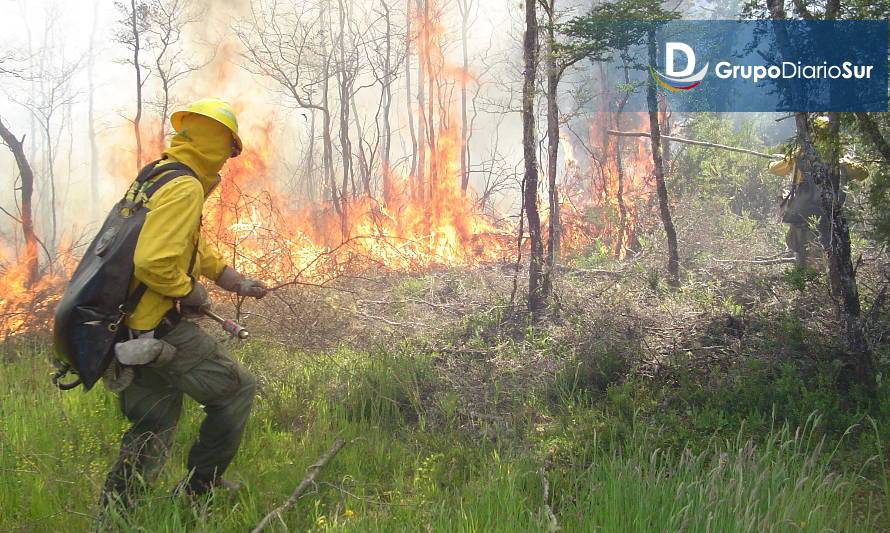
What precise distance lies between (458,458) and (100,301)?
2236mm

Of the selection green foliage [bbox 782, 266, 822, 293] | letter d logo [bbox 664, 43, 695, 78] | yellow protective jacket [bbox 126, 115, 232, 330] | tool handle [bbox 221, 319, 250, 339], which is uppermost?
letter d logo [bbox 664, 43, 695, 78]

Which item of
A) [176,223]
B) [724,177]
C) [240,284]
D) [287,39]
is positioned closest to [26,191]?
[240,284]

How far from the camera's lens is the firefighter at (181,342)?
2.49 meters

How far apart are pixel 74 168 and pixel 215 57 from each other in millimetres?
18233

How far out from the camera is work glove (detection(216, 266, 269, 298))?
309 cm

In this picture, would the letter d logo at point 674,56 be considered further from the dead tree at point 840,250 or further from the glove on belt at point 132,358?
the glove on belt at point 132,358

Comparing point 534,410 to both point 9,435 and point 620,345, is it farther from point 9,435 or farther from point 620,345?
point 9,435

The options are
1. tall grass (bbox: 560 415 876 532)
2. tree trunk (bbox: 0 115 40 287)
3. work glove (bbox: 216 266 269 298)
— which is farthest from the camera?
tree trunk (bbox: 0 115 40 287)

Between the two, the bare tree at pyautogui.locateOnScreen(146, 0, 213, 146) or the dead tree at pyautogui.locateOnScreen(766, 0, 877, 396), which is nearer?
the dead tree at pyautogui.locateOnScreen(766, 0, 877, 396)

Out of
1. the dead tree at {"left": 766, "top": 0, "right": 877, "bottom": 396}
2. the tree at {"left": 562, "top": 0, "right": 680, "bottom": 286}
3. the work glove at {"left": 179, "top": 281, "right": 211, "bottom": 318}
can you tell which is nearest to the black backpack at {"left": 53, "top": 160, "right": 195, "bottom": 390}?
the work glove at {"left": 179, "top": 281, "right": 211, "bottom": 318}

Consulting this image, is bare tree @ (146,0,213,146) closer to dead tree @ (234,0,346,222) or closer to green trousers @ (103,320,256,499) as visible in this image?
dead tree @ (234,0,346,222)

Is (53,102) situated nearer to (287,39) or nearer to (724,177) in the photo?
(287,39)

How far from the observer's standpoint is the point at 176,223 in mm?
2498

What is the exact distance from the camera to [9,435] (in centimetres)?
341
